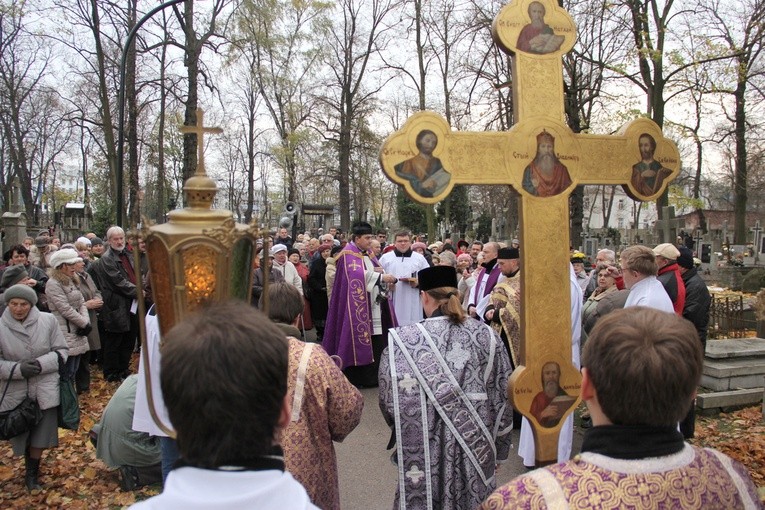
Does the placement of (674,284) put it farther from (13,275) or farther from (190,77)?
(190,77)

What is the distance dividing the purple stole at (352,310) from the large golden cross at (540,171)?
4227mm

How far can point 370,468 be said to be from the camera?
5.15m

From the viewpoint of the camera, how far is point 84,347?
649cm

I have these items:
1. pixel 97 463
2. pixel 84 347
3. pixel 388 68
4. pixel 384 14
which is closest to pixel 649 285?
pixel 97 463

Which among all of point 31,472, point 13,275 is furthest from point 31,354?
point 13,275

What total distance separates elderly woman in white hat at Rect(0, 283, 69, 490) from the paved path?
240 centimetres

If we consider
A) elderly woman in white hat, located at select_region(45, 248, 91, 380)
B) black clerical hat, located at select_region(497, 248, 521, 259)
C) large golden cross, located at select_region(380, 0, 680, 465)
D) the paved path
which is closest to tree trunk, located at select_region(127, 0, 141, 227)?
elderly woman in white hat, located at select_region(45, 248, 91, 380)

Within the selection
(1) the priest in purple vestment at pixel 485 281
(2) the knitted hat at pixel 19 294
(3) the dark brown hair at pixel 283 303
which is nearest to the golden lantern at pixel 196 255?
(3) the dark brown hair at pixel 283 303

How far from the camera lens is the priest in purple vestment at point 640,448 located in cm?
146

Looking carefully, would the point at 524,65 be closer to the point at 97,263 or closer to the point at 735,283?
the point at 97,263

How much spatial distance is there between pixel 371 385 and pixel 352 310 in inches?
42.7

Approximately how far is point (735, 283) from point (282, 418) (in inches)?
932

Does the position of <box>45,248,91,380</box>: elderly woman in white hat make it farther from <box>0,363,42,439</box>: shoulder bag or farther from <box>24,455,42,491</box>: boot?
<box>0,363,42,439</box>: shoulder bag

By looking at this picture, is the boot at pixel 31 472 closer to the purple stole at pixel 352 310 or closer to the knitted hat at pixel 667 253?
the purple stole at pixel 352 310
